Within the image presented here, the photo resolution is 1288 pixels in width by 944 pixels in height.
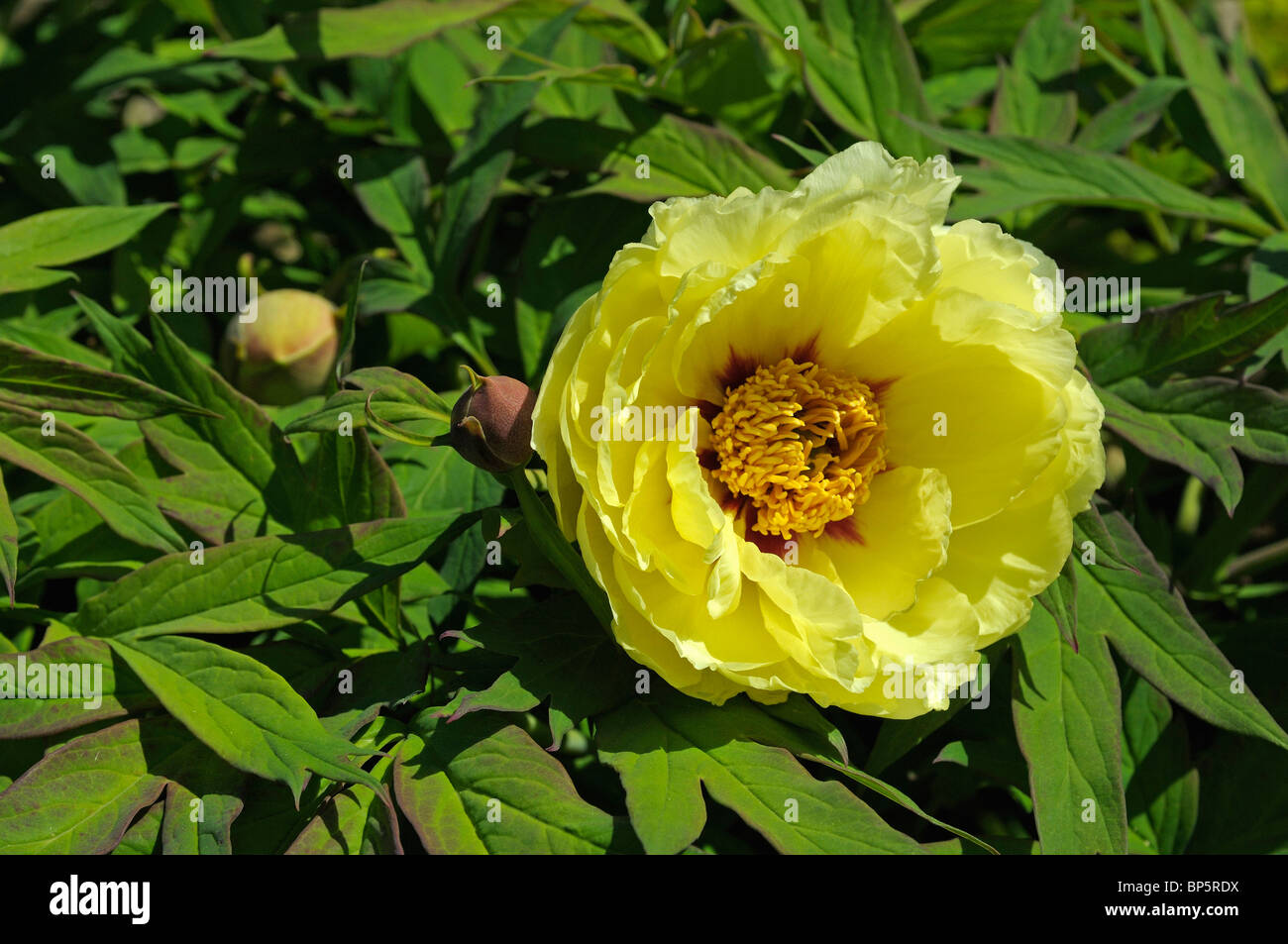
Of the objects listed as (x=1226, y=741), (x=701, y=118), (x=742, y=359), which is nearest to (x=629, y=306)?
(x=742, y=359)

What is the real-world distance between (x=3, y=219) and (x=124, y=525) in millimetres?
924

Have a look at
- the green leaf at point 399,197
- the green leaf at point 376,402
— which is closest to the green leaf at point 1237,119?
the green leaf at point 399,197

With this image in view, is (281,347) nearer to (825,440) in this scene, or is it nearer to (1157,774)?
(825,440)

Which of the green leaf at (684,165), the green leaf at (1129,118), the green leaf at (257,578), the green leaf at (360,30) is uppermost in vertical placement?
the green leaf at (360,30)

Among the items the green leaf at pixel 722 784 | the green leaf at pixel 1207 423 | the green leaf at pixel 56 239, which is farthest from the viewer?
the green leaf at pixel 56 239

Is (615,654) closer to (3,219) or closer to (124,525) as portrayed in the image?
(124,525)

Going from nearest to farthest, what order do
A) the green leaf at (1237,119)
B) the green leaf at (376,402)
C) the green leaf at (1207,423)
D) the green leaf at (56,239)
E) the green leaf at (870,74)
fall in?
the green leaf at (376,402) < the green leaf at (1207,423) < the green leaf at (56,239) < the green leaf at (870,74) < the green leaf at (1237,119)

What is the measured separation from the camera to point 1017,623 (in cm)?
113

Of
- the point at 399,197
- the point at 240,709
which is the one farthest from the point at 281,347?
the point at 240,709

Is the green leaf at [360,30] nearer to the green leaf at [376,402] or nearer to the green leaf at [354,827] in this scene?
the green leaf at [376,402]

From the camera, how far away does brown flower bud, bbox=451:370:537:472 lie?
3.52ft

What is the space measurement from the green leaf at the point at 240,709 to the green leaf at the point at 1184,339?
99 cm

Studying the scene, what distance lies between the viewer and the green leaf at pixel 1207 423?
1315 mm

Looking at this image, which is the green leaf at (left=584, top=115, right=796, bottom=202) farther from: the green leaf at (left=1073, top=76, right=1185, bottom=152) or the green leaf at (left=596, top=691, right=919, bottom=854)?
the green leaf at (left=596, top=691, right=919, bottom=854)
